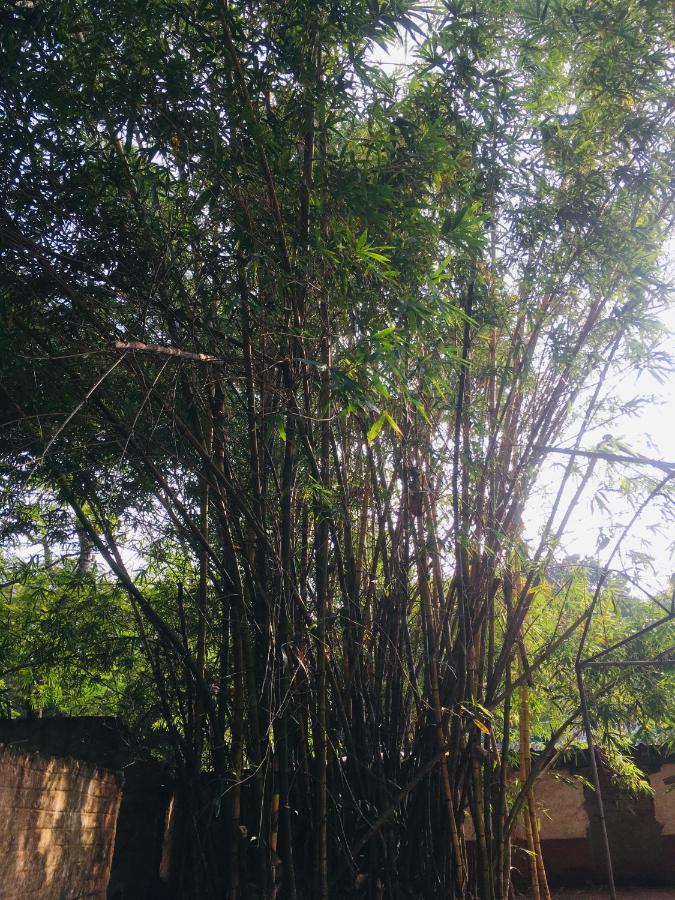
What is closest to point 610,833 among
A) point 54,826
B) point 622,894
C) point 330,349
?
point 622,894

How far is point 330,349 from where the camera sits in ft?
9.57

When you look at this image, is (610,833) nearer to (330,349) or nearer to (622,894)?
(622,894)

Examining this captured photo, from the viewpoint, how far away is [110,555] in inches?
139

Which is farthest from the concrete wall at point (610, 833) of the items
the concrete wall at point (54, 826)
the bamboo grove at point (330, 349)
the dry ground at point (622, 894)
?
the concrete wall at point (54, 826)

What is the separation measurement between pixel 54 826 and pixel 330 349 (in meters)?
1.95

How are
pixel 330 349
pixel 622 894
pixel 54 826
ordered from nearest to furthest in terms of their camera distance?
pixel 54 826, pixel 330 349, pixel 622 894

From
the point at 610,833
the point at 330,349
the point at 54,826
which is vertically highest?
the point at 330,349

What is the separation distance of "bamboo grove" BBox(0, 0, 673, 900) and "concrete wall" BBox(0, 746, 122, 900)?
1.25ft

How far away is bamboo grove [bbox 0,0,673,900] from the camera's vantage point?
2.57 meters

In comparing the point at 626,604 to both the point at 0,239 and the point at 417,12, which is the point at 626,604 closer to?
the point at 417,12

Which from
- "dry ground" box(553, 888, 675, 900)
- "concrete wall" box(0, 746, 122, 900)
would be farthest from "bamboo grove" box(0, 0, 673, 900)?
"dry ground" box(553, 888, 675, 900)

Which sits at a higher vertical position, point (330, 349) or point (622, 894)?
point (330, 349)

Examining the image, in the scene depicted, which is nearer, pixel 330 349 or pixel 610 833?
pixel 330 349

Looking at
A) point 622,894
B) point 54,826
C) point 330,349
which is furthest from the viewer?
point 622,894
